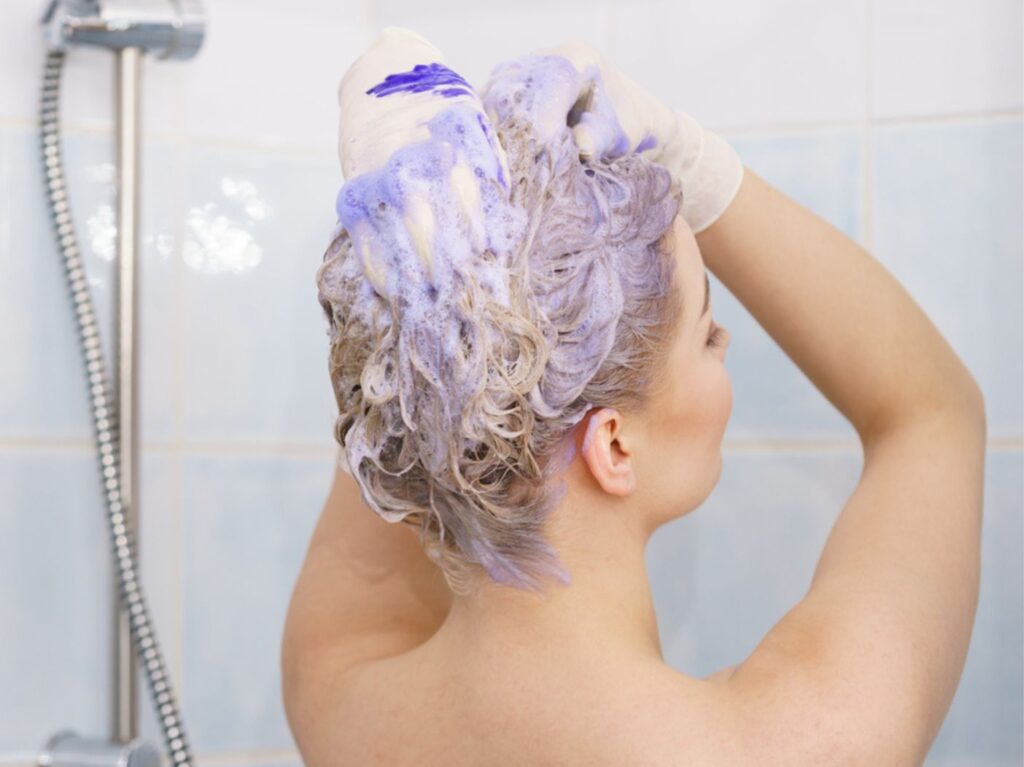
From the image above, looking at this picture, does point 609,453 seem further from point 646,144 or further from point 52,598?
point 52,598

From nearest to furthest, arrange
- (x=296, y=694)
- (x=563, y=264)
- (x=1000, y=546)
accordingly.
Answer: (x=563, y=264) < (x=296, y=694) < (x=1000, y=546)

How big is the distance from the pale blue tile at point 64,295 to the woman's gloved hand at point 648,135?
1.84 feet

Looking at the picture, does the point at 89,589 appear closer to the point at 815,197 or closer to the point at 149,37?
the point at 149,37

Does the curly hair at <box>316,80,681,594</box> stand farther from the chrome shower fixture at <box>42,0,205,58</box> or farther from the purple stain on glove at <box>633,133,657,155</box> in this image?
the chrome shower fixture at <box>42,0,205,58</box>

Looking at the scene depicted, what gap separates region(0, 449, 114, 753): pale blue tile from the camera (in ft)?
4.01

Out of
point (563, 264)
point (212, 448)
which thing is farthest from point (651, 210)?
point (212, 448)

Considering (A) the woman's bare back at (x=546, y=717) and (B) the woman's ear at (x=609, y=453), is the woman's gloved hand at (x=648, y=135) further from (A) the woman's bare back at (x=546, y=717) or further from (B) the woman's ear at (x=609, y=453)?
(A) the woman's bare back at (x=546, y=717)

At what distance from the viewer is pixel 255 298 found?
1.31 m

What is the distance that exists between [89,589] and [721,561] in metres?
0.59


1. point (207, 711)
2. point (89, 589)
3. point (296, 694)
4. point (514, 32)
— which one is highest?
point (514, 32)

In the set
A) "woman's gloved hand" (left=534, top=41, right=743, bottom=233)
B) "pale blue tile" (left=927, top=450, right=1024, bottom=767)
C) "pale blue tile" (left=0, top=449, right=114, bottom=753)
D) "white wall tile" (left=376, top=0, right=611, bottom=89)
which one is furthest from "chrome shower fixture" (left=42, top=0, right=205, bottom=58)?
"pale blue tile" (left=927, top=450, right=1024, bottom=767)

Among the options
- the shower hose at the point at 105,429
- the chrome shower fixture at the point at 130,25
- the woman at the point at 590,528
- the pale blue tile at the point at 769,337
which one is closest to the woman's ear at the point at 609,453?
the woman at the point at 590,528

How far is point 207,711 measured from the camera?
50.4 inches

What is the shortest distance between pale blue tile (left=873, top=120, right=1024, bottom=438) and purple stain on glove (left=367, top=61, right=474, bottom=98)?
0.56 meters
